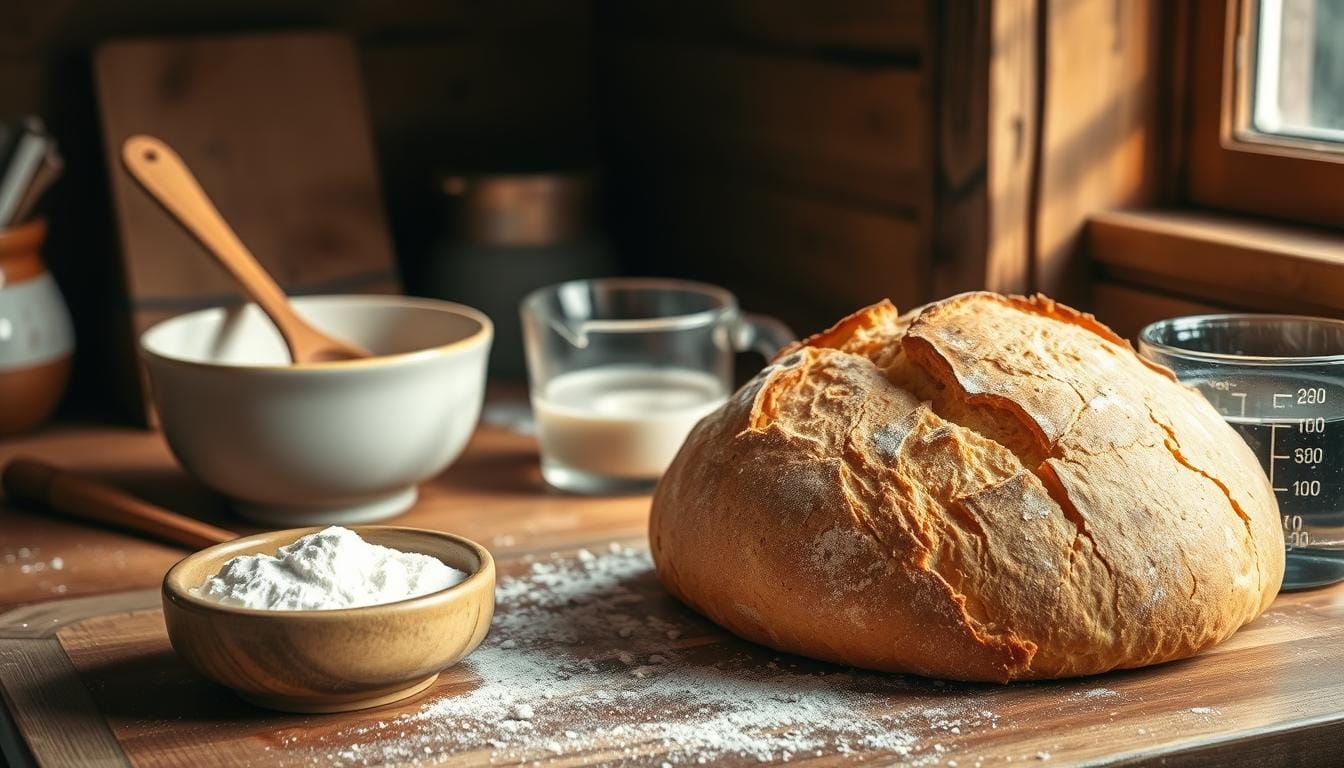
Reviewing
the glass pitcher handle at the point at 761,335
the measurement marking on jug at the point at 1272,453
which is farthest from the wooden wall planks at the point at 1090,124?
the measurement marking on jug at the point at 1272,453

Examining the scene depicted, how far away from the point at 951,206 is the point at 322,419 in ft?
1.86

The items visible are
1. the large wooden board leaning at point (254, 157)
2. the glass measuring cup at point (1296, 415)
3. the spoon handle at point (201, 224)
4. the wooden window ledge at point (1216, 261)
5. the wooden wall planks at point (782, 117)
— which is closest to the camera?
the glass measuring cup at point (1296, 415)

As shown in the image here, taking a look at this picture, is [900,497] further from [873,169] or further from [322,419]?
[873,169]

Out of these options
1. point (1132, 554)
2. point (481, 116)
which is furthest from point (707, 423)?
point (481, 116)

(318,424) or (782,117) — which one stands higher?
(782,117)

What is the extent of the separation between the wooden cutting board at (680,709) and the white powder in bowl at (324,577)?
0.23ft

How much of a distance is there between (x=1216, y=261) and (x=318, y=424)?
723 mm

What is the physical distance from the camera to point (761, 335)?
54.7 inches

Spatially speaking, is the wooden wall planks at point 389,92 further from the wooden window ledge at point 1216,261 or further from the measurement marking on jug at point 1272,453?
the measurement marking on jug at point 1272,453

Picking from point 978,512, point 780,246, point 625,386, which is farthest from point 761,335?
point 978,512

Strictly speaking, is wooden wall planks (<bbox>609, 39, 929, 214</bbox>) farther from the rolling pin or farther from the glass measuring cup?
the rolling pin

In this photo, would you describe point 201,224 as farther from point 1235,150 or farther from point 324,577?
point 1235,150

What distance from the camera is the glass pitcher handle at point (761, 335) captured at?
1381mm

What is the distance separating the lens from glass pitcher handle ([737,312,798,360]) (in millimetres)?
1381
